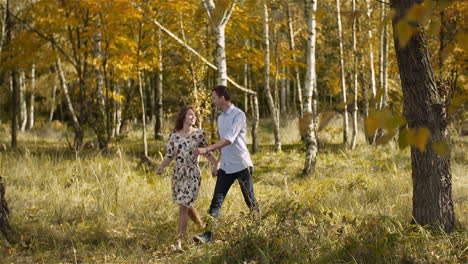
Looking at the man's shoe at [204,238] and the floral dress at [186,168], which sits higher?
the floral dress at [186,168]

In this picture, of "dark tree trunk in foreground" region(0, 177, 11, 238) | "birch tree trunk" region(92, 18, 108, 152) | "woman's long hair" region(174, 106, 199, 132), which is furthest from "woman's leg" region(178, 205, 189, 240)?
"birch tree trunk" region(92, 18, 108, 152)

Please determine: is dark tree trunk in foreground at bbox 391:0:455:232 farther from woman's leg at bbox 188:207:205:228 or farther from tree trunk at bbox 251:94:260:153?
tree trunk at bbox 251:94:260:153

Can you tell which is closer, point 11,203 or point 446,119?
point 446,119

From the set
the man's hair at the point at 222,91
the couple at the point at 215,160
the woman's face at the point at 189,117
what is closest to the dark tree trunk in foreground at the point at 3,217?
the couple at the point at 215,160

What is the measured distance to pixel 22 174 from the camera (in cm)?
775

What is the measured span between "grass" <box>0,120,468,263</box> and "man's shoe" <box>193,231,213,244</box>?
6cm

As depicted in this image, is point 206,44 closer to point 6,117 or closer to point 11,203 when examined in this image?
point 11,203

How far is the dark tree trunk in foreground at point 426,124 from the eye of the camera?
3.71 metres

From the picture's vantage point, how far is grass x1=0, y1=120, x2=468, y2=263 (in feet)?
12.2

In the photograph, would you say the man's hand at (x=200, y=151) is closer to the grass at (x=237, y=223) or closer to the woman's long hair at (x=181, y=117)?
the woman's long hair at (x=181, y=117)

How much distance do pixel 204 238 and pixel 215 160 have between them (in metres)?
0.79

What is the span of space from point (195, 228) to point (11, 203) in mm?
2651

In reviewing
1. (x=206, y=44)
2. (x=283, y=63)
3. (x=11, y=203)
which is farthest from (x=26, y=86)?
(x=11, y=203)

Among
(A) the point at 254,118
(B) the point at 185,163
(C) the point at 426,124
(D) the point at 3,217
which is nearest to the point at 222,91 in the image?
(B) the point at 185,163
